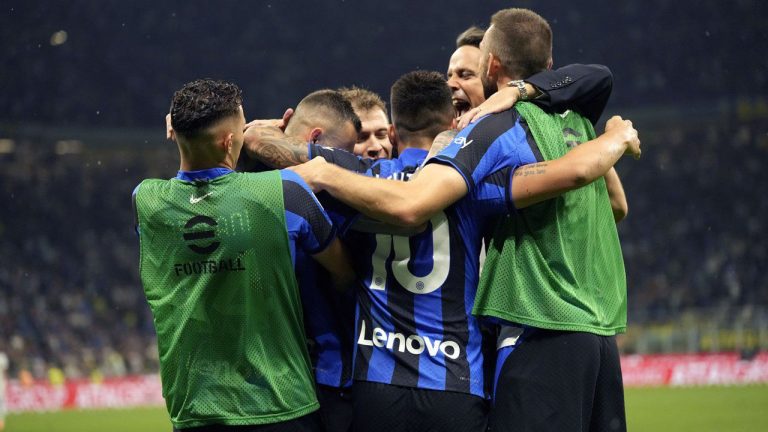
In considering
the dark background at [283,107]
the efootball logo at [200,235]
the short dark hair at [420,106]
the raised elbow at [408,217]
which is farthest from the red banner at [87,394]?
the raised elbow at [408,217]

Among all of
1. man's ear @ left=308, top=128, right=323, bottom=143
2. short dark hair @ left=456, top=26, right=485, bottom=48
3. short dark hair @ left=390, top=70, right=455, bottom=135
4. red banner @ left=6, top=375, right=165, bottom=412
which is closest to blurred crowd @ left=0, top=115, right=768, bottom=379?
red banner @ left=6, top=375, right=165, bottom=412

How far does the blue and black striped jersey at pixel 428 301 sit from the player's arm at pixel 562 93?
0.29m

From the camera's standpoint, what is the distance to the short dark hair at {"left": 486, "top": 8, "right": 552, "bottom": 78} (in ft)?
11.7

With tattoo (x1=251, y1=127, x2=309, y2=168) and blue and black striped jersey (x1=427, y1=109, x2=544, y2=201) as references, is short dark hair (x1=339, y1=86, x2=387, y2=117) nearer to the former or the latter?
tattoo (x1=251, y1=127, x2=309, y2=168)

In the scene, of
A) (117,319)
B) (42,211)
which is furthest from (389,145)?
(42,211)

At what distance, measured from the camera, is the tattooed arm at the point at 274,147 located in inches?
140

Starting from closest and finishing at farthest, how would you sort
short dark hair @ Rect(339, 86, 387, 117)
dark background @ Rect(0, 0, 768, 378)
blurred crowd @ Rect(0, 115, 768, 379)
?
short dark hair @ Rect(339, 86, 387, 117)
blurred crowd @ Rect(0, 115, 768, 379)
dark background @ Rect(0, 0, 768, 378)

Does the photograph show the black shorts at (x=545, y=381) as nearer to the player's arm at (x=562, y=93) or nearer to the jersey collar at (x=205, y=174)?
the player's arm at (x=562, y=93)

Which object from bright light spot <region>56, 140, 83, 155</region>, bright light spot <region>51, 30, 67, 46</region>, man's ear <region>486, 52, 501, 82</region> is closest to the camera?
man's ear <region>486, 52, 501, 82</region>

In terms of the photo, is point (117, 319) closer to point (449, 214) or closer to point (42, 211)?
point (42, 211)

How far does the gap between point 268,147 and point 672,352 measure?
19.4 meters

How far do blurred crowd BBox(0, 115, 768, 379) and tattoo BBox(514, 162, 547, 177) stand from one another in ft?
66.9

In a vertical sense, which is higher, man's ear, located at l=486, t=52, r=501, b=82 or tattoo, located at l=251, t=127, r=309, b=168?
man's ear, located at l=486, t=52, r=501, b=82

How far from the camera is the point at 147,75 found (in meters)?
32.6
